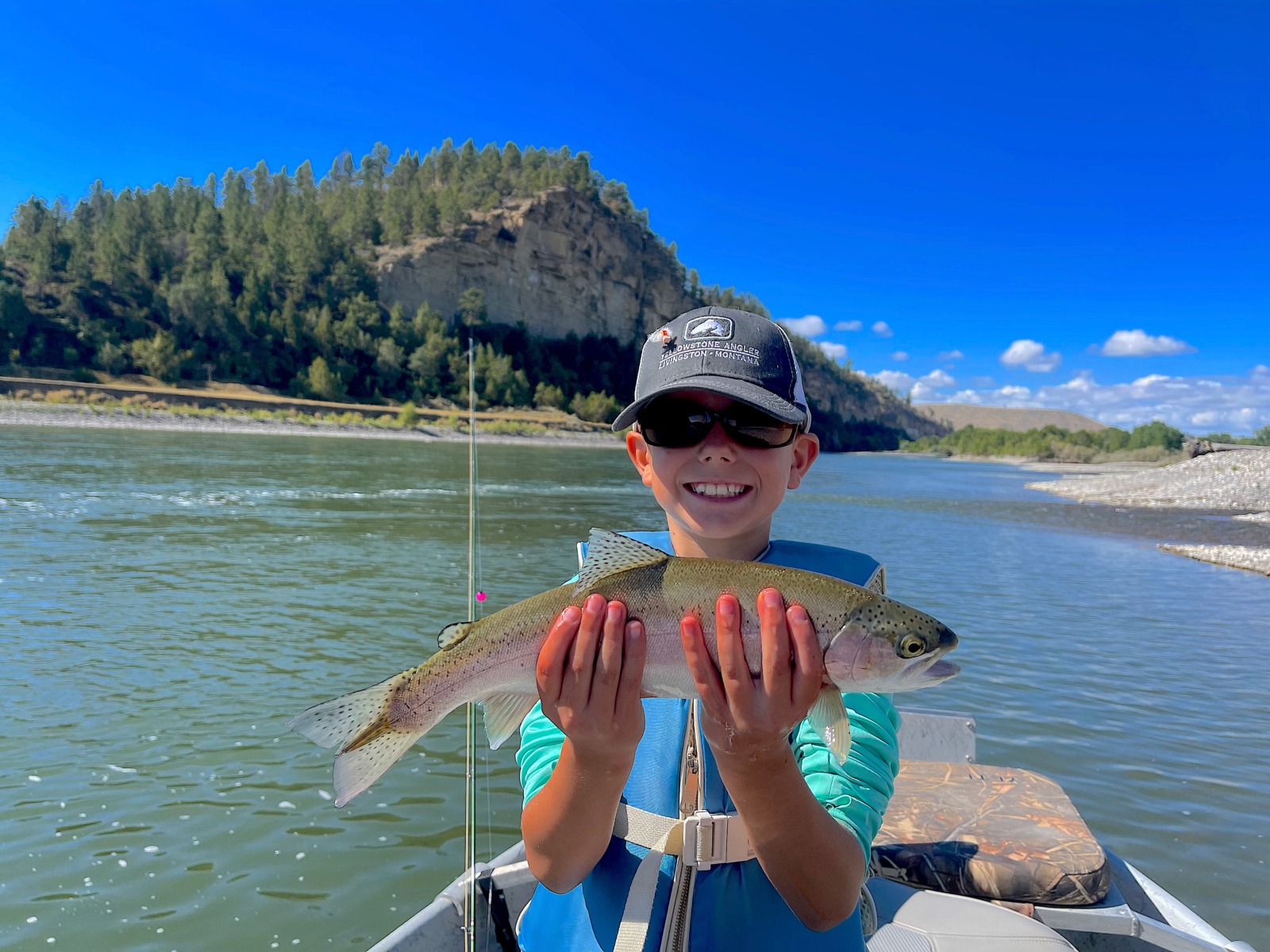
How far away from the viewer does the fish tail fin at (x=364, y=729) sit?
2.29 metres

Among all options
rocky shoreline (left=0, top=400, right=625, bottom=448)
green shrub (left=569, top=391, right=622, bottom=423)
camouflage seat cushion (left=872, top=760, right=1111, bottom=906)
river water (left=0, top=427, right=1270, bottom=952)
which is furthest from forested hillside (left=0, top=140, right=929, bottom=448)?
camouflage seat cushion (left=872, top=760, right=1111, bottom=906)

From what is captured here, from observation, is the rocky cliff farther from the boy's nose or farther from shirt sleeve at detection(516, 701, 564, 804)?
the boy's nose

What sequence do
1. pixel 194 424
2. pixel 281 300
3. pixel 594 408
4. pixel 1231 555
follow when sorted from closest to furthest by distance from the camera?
pixel 1231 555
pixel 194 424
pixel 281 300
pixel 594 408

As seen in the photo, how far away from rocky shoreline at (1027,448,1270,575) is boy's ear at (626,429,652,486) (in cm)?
3640

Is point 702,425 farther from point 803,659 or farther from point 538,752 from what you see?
point 538,752

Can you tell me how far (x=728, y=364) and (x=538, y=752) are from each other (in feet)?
4.85

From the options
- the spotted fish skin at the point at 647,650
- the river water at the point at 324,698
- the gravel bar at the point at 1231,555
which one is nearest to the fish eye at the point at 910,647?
the spotted fish skin at the point at 647,650

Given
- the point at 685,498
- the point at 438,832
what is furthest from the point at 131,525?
the point at 685,498

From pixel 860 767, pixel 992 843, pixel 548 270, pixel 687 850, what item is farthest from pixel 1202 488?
pixel 548 270

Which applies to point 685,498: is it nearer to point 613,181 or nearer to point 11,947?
point 11,947

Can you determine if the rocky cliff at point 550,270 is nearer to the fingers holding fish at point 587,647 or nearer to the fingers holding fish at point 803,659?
the fingers holding fish at point 587,647

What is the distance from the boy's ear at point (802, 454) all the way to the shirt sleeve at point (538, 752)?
124cm

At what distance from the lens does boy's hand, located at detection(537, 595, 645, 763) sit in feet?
6.95

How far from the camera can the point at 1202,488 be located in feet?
154
